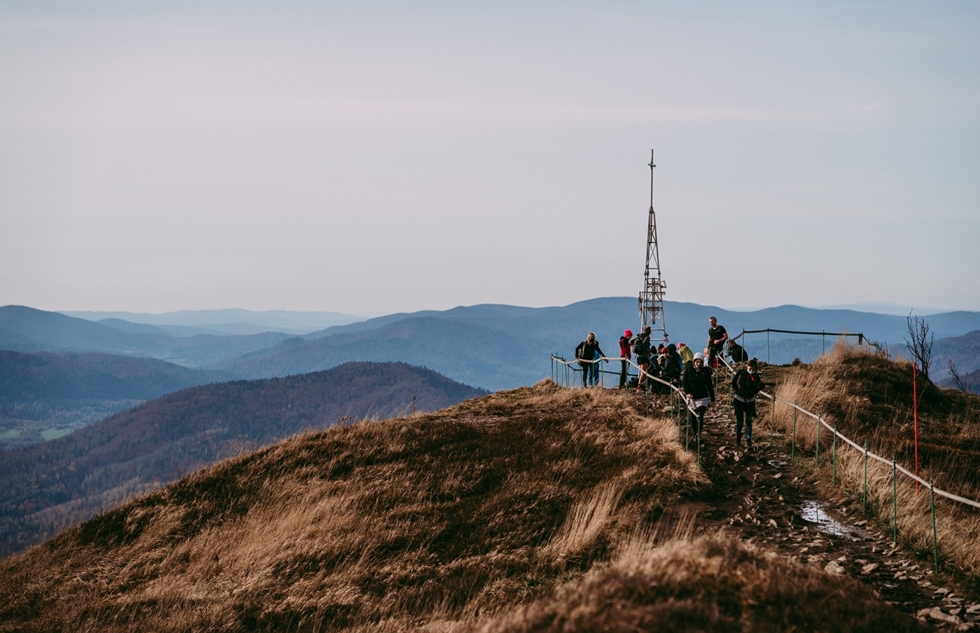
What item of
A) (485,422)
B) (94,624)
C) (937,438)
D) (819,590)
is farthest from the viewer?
(485,422)

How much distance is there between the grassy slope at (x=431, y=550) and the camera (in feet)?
26.5

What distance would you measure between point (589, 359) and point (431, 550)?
12966 mm

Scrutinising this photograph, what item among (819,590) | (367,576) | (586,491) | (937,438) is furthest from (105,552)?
(937,438)

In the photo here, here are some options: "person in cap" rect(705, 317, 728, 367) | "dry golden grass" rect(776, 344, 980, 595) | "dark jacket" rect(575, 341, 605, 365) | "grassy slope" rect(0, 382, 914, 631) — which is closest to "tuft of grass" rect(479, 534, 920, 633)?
"grassy slope" rect(0, 382, 914, 631)

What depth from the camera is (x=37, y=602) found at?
1497 centimetres

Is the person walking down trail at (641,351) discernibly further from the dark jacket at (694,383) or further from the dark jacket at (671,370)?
the dark jacket at (694,383)

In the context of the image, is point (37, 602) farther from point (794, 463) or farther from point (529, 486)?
point (794, 463)

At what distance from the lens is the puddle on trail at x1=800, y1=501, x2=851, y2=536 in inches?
523

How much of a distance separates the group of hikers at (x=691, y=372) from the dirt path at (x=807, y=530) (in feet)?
3.13

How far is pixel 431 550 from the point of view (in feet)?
48.3

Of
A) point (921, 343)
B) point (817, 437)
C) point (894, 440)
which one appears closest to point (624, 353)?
point (894, 440)

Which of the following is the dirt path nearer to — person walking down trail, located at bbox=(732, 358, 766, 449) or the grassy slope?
person walking down trail, located at bbox=(732, 358, 766, 449)

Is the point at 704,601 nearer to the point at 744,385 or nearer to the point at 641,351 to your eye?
the point at 744,385

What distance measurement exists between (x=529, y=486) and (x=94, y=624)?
8.05m
